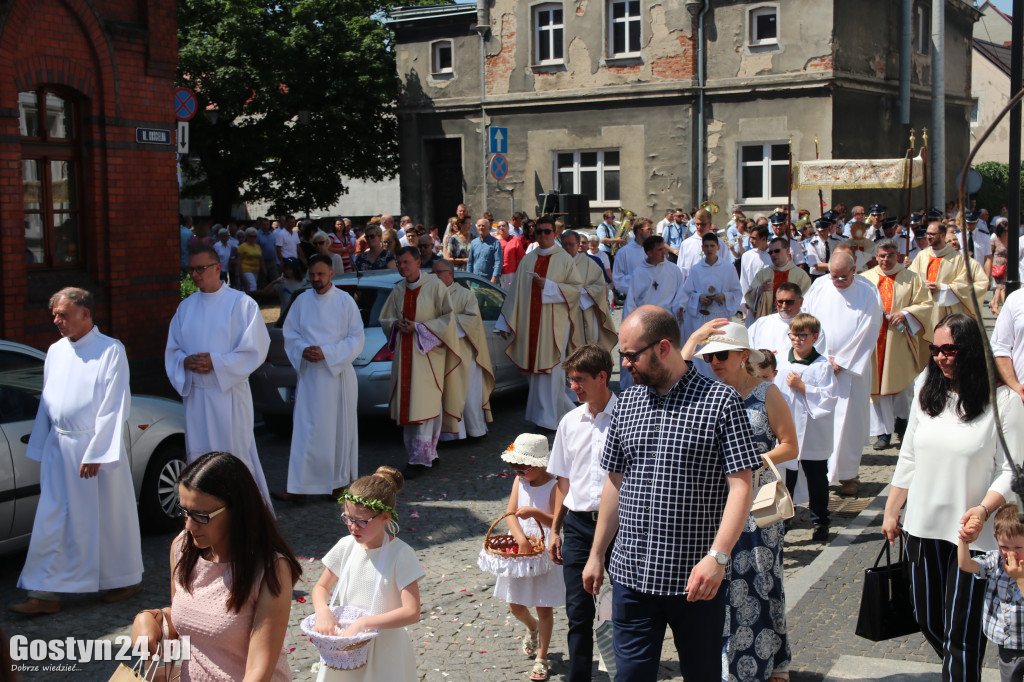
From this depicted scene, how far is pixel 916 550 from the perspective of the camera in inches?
190

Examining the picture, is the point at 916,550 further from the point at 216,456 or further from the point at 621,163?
the point at 621,163

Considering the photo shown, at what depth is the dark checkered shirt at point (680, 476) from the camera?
387cm

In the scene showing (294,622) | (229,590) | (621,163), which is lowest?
(294,622)

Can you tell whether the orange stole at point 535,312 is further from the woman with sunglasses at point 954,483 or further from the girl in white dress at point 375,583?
the girl in white dress at point 375,583

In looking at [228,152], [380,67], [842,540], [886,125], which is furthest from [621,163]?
[842,540]

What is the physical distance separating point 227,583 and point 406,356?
6.48 metres

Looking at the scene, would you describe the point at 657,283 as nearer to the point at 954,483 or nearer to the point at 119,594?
the point at 119,594

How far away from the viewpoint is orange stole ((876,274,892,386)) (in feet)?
34.4

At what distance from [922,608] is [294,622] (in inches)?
132

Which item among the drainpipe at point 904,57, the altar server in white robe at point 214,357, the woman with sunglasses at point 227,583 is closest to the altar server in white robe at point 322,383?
the altar server in white robe at point 214,357

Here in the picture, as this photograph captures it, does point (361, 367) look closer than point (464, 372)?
No

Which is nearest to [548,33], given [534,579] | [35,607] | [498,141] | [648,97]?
[648,97]

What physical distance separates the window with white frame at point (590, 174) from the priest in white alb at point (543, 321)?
17879 mm

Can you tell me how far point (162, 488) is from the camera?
7.62 meters
